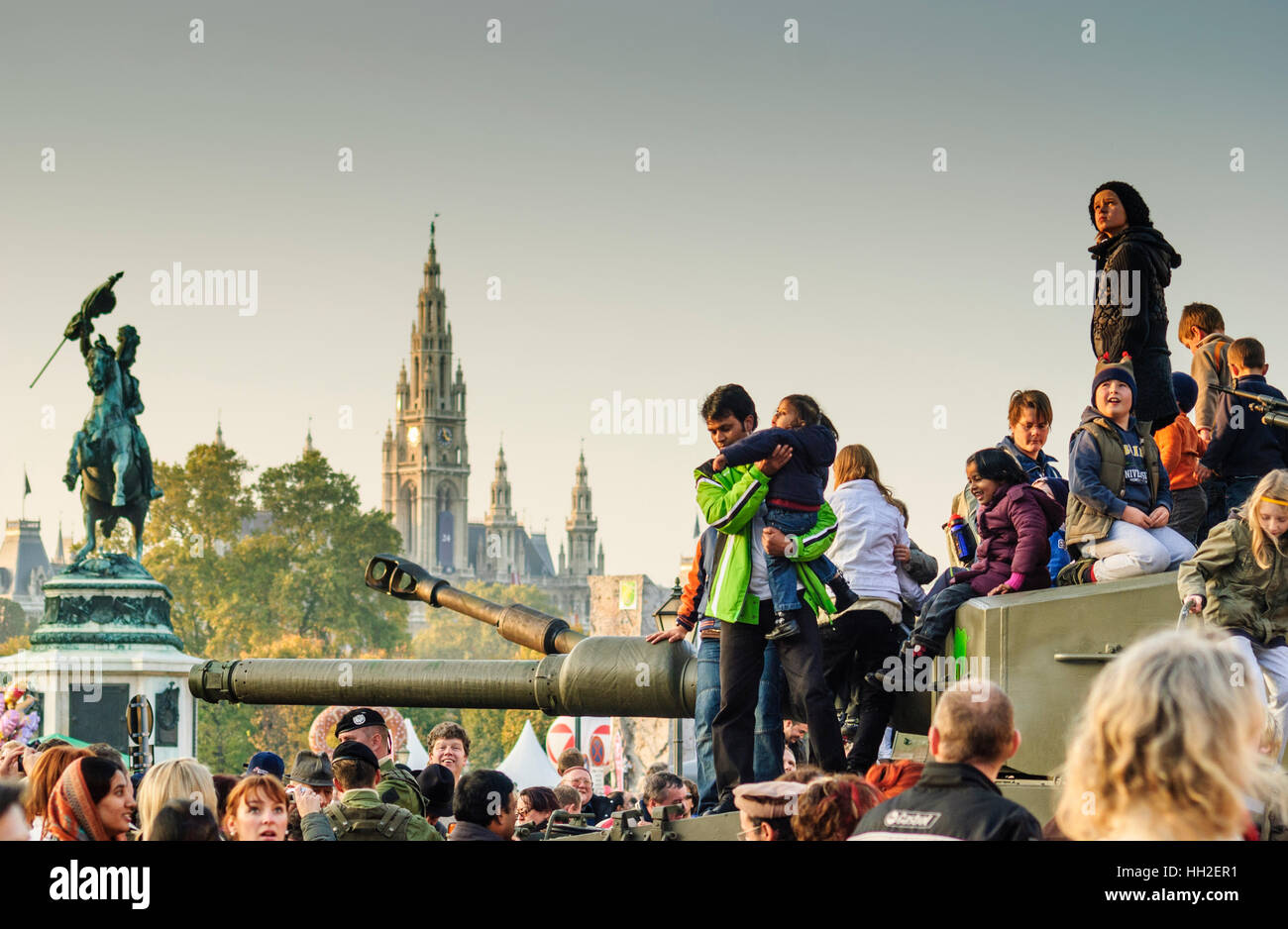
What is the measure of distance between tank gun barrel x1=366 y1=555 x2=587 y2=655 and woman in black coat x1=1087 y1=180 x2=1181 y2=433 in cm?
300

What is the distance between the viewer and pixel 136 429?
33.1m

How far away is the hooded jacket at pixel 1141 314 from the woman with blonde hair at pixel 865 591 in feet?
3.81

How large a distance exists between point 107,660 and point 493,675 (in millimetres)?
23524

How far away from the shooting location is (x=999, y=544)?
682 centimetres

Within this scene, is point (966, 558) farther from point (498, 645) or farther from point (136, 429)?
point (498, 645)

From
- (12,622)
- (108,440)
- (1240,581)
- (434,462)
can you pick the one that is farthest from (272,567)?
(434,462)

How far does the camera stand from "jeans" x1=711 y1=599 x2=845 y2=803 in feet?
22.7

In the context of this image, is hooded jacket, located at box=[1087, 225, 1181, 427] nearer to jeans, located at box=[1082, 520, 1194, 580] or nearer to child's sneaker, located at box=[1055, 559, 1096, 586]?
jeans, located at box=[1082, 520, 1194, 580]

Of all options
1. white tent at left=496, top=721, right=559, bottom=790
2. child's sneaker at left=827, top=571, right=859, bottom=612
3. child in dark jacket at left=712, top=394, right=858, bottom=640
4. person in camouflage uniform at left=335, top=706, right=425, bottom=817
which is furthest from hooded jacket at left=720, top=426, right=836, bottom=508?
white tent at left=496, top=721, right=559, bottom=790

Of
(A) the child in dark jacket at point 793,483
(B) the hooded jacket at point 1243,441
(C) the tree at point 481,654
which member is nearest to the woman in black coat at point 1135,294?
(B) the hooded jacket at point 1243,441

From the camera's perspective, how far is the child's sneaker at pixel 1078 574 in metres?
6.56

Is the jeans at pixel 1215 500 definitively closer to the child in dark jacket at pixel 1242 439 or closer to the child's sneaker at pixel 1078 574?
the child in dark jacket at pixel 1242 439
